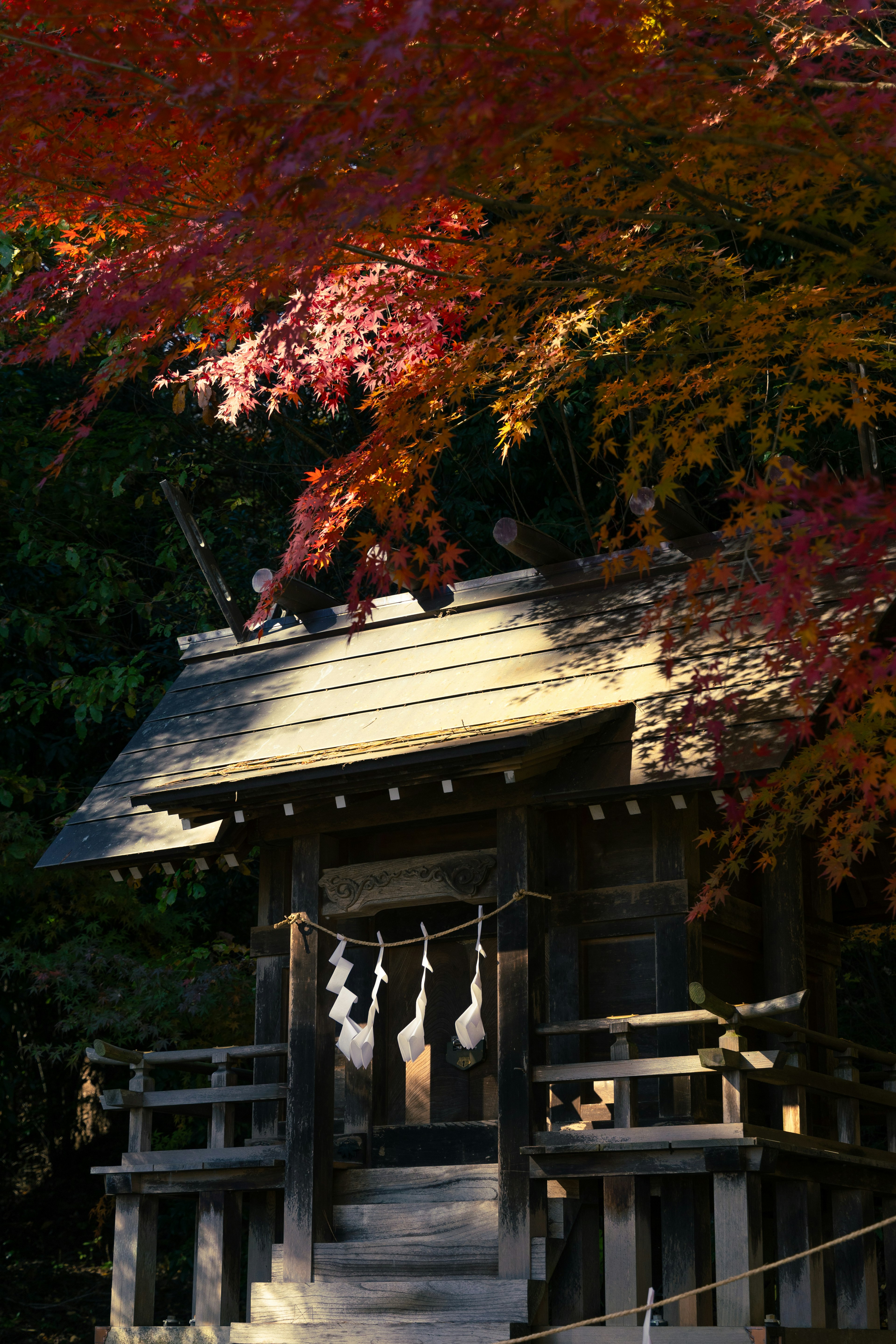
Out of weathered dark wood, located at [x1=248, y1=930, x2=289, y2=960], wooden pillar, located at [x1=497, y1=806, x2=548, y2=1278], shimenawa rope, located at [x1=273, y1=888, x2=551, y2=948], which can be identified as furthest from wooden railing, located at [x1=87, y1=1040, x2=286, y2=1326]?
wooden pillar, located at [x1=497, y1=806, x2=548, y2=1278]

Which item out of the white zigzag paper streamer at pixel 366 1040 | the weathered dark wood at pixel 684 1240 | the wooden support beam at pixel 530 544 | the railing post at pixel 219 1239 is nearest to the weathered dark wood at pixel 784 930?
the weathered dark wood at pixel 684 1240

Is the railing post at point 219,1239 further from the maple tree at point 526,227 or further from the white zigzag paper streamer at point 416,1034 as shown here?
the maple tree at point 526,227

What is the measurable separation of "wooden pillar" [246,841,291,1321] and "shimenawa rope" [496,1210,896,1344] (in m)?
2.38

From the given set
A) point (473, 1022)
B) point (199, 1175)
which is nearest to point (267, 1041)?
point (199, 1175)

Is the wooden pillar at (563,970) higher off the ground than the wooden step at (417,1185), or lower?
higher

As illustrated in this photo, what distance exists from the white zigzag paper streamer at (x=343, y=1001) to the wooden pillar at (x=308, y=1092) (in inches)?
4.4

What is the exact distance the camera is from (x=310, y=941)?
25.8 ft

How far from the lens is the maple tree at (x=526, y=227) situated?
470 centimetres

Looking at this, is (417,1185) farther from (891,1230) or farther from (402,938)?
(891,1230)

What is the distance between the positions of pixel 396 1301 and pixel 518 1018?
5.20 feet

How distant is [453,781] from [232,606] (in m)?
3.90

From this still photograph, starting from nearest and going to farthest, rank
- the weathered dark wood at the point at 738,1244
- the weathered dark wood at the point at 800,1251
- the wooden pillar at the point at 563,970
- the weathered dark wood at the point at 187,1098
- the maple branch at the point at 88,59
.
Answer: the maple branch at the point at 88,59 < the weathered dark wood at the point at 738,1244 < the weathered dark wood at the point at 800,1251 < the wooden pillar at the point at 563,970 < the weathered dark wood at the point at 187,1098

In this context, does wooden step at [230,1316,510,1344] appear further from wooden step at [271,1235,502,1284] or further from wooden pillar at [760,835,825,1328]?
wooden pillar at [760,835,825,1328]

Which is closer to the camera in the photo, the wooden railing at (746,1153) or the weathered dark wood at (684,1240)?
the wooden railing at (746,1153)
